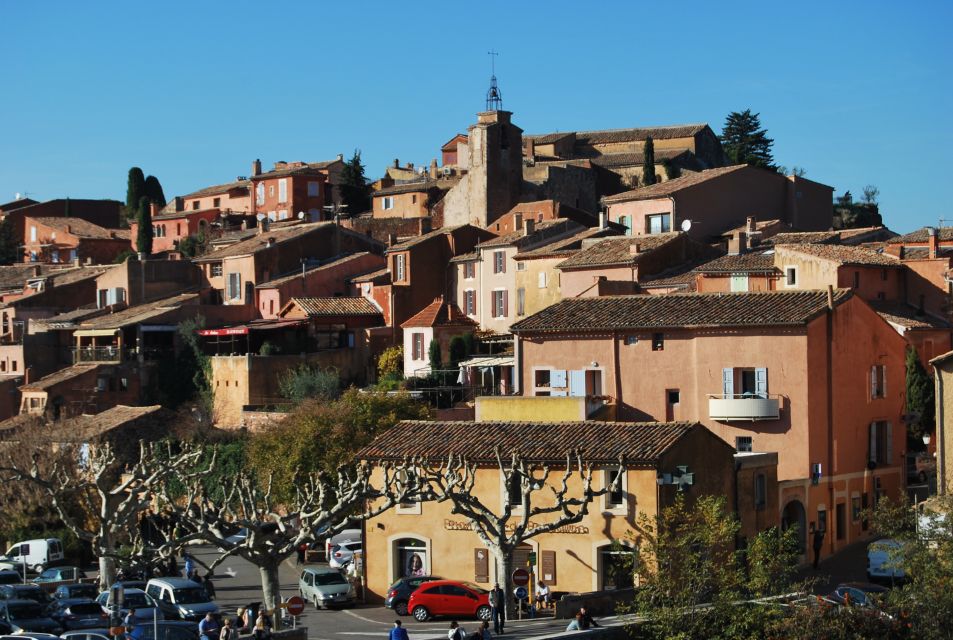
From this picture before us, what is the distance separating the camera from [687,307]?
5784 cm

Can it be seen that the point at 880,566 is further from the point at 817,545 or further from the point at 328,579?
the point at 328,579

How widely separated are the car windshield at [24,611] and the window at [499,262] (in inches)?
1562

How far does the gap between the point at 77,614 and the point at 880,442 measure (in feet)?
95.0

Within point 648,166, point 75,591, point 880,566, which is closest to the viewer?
point 880,566

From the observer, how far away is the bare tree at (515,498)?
44031 millimetres

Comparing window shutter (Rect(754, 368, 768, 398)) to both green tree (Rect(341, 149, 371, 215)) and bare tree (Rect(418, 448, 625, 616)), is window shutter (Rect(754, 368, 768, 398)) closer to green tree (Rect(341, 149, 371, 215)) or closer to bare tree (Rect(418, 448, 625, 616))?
bare tree (Rect(418, 448, 625, 616))

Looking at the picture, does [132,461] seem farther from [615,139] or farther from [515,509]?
[615,139]

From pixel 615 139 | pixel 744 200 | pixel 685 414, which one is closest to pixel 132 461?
pixel 685 414

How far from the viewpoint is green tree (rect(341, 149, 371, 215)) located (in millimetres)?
113625

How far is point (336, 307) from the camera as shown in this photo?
8081cm

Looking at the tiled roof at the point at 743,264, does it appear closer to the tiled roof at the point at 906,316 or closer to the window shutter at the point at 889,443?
the tiled roof at the point at 906,316

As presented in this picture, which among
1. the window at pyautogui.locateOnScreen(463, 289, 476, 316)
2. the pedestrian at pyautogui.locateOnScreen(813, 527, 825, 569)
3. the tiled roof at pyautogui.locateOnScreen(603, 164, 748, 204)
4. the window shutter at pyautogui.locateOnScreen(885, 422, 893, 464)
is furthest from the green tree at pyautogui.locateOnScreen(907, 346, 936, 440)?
the window at pyautogui.locateOnScreen(463, 289, 476, 316)

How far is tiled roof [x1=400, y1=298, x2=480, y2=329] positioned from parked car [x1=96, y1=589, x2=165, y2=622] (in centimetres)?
3308

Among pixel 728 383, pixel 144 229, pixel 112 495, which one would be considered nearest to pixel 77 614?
pixel 112 495
